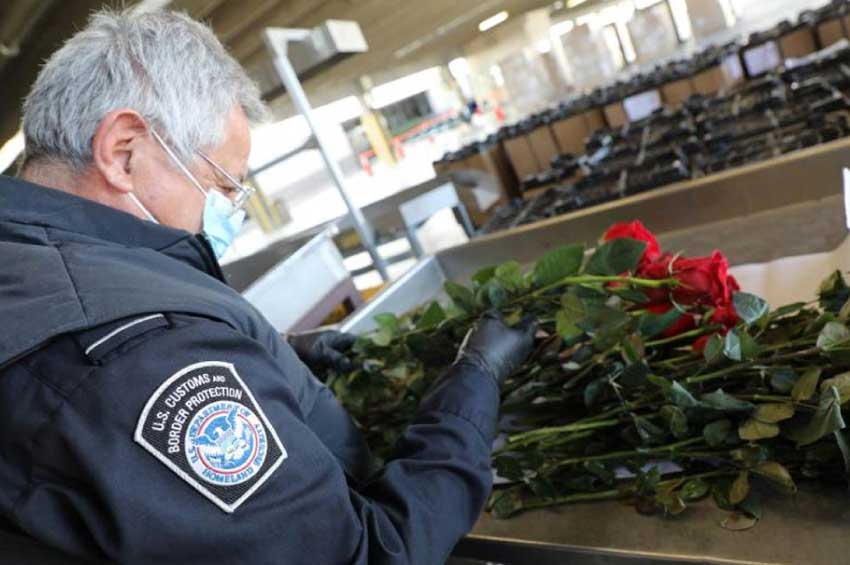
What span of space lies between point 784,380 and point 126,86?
998 mm

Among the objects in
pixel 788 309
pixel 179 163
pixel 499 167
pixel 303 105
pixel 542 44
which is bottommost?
pixel 499 167

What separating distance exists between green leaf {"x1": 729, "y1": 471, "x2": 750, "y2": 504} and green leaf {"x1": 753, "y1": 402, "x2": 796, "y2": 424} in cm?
8

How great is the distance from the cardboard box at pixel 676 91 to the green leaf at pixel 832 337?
545 cm

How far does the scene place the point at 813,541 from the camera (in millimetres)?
746

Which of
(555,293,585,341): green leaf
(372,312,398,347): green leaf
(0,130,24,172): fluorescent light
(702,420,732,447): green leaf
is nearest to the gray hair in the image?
(372,312,398,347): green leaf

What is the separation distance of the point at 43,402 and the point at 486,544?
716mm

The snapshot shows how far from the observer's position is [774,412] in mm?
779

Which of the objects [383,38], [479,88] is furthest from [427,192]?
[479,88]

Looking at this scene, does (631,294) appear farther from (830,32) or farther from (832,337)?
(830,32)

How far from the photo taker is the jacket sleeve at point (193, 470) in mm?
627

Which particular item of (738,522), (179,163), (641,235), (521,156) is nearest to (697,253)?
(641,235)

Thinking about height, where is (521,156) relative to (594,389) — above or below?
below

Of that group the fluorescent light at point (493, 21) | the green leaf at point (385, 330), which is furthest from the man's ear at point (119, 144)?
the fluorescent light at point (493, 21)

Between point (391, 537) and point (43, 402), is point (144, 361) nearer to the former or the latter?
point (43, 402)
